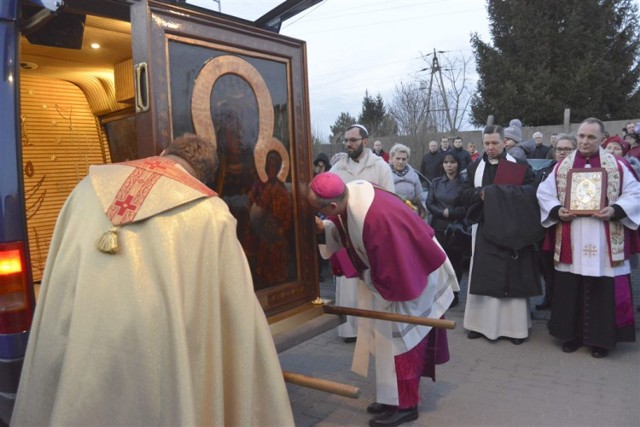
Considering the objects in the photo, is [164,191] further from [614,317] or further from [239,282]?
[614,317]

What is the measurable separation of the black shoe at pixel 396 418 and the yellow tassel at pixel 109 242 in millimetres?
2163

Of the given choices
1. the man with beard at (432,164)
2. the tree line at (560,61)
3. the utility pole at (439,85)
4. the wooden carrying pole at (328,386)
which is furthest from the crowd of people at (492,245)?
the utility pole at (439,85)

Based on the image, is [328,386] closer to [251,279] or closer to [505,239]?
[251,279]

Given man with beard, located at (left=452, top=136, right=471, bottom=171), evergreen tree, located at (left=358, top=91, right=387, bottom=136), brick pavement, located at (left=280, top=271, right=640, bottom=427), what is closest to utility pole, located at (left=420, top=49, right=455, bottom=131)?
evergreen tree, located at (left=358, top=91, right=387, bottom=136)

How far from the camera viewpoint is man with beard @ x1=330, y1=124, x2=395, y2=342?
5095mm

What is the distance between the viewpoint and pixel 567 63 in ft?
74.7

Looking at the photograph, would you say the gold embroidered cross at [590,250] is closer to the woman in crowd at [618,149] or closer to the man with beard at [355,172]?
the man with beard at [355,172]

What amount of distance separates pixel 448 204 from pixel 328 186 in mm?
2942

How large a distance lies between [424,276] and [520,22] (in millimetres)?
22975

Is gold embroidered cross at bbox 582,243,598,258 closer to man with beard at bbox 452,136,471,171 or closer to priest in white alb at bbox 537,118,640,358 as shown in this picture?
priest in white alb at bbox 537,118,640,358

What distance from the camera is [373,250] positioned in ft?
10.2

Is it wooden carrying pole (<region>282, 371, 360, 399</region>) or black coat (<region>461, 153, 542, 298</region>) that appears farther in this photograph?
black coat (<region>461, 153, 542, 298</region>)

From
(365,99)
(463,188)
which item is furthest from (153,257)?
(365,99)

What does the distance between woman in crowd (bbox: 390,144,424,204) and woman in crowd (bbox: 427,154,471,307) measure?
0.59 feet
